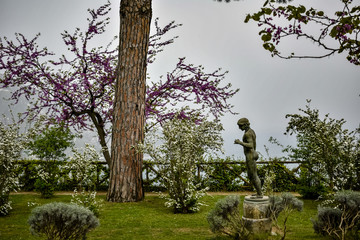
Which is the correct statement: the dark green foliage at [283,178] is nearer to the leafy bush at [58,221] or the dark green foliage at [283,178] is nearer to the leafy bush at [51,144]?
the leafy bush at [51,144]

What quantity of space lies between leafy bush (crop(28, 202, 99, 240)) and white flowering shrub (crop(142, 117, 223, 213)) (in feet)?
12.6

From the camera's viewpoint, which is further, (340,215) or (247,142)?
(247,142)

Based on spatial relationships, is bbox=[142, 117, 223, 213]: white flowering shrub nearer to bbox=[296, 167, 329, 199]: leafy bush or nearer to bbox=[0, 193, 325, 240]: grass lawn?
bbox=[0, 193, 325, 240]: grass lawn

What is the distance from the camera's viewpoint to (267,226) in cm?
556

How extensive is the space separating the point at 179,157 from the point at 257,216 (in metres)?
3.19

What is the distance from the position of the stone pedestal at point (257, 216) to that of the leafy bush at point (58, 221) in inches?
118

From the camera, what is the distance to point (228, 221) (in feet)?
18.6

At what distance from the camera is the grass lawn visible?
6027 millimetres

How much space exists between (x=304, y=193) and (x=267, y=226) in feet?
19.8

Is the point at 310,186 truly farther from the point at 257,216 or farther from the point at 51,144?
the point at 51,144

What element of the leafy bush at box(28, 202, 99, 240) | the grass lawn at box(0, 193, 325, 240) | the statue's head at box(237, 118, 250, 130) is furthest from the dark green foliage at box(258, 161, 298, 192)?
the leafy bush at box(28, 202, 99, 240)

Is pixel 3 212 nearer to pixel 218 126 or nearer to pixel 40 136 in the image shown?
pixel 40 136

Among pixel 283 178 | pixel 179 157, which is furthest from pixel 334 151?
pixel 283 178

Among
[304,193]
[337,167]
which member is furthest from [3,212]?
[304,193]
